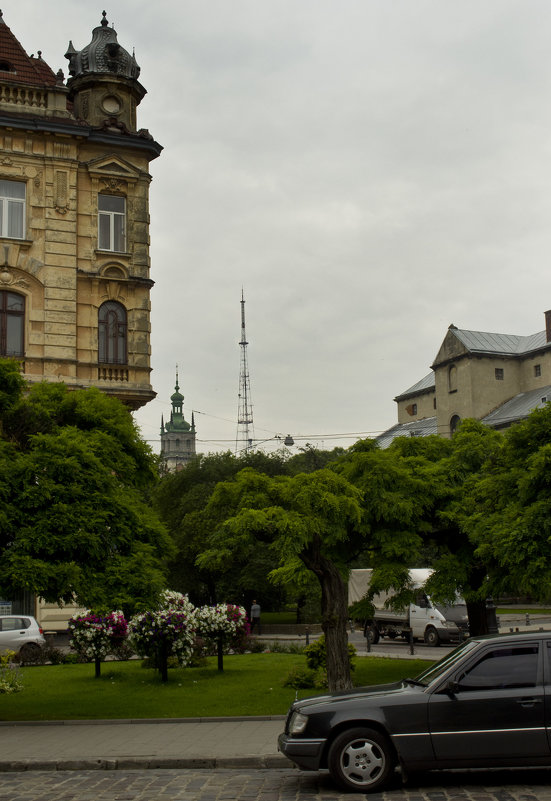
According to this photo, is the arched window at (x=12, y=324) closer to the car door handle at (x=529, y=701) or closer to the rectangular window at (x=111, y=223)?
the rectangular window at (x=111, y=223)

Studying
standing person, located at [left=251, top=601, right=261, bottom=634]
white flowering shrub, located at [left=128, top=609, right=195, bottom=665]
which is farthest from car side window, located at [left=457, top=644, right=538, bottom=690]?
standing person, located at [left=251, top=601, right=261, bottom=634]

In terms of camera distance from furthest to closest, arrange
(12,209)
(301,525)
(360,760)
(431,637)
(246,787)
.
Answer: (431,637) < (12,209) < (301,525) < (246,787) < (360,760)

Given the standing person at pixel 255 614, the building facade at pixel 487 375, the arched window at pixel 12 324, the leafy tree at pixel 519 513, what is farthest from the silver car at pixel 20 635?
the building facade at pixel 487 375

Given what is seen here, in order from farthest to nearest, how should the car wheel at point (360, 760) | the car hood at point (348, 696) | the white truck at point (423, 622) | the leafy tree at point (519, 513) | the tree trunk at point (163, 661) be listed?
1. the white truck at point (423, 622)
2. the tree trunk at point (163, 661)
3. the leafy tree at point (519, 513)
4. the car hood at point (348, 696)
5. the car wheel at point (360, 760)

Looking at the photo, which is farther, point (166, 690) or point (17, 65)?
point (17, 65)

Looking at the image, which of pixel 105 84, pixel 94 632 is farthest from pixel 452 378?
pixel 94 632

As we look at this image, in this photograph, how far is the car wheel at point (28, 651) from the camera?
2458 cm

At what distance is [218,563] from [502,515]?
4619 mm

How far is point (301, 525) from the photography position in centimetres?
1411

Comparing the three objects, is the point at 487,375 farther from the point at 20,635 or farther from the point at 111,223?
the point at 20,635

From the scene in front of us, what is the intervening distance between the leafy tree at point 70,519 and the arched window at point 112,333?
13.1 metres

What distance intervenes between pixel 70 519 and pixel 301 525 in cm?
374

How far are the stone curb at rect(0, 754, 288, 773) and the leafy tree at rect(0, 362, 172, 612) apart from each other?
3.05 meters

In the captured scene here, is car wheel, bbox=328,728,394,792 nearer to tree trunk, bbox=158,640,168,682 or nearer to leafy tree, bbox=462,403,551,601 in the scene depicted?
leafy tree, bbox=462,403,551,601
